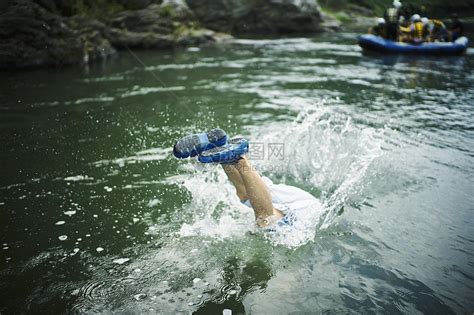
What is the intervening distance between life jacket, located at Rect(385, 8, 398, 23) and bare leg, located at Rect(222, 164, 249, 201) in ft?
53.0

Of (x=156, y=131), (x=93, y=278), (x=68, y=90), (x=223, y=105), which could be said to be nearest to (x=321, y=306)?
(x=93, y=278)

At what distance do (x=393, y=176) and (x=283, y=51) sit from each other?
14.4 meters

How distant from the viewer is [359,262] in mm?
A: 4469

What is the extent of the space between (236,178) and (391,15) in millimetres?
16380

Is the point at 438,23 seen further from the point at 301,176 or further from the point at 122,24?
the point at 301,176

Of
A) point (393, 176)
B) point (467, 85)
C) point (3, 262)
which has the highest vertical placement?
point (467, 85)

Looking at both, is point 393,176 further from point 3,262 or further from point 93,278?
point 3,262

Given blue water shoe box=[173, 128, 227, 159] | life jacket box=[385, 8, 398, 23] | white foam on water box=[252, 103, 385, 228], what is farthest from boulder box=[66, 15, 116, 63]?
blue water shoe box=[173, 128, 227, 159]

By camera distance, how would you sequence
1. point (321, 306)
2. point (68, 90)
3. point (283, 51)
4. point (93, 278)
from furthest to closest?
point (283, 51) < point (68, 90) < point (93, 278) < point (321, 306)

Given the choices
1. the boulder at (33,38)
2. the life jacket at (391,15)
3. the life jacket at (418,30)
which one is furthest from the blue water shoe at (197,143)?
the life jacket at (418,30)

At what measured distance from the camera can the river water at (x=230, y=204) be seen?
4047 millimetres

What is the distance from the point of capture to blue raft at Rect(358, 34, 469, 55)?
16.9 meters

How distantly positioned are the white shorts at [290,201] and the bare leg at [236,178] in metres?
0.11

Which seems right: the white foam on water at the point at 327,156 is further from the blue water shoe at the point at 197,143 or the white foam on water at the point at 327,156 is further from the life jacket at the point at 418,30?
the life jacket at the point at 418,30
